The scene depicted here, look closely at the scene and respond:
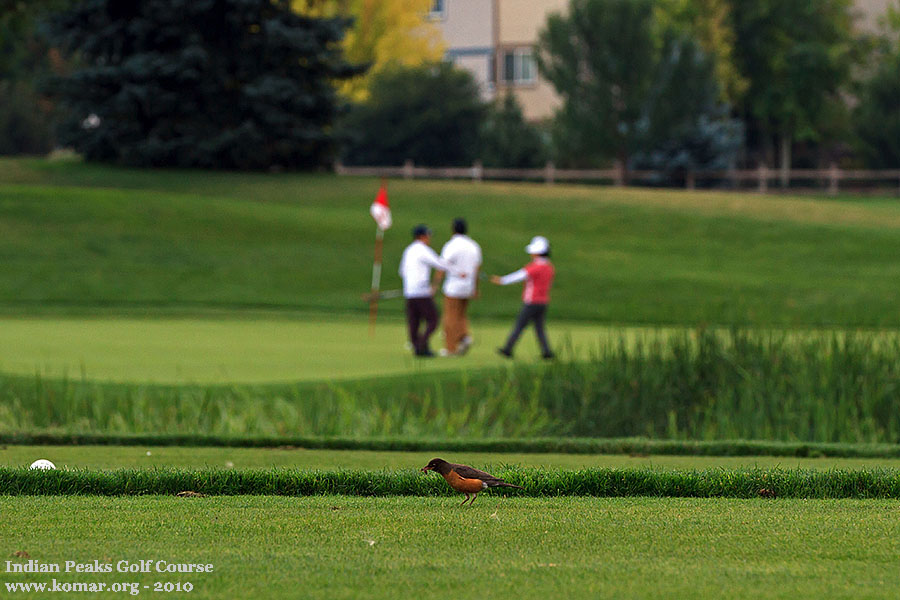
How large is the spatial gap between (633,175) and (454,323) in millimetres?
34726

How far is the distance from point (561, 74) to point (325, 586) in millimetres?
49300

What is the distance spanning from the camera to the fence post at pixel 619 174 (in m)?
52.4

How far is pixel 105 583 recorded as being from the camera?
4738 millimetres

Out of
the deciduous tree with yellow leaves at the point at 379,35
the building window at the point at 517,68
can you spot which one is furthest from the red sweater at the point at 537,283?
the building window at the point at 517,68

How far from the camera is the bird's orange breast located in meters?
6.29

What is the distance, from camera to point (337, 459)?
9.25m

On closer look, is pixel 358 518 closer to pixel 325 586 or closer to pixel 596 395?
pixel 325 586

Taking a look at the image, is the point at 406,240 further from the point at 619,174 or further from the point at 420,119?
the point at 420,119

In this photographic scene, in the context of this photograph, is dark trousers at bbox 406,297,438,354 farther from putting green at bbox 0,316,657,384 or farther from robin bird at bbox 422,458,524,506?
robin bird at bbox 422,458,524,506

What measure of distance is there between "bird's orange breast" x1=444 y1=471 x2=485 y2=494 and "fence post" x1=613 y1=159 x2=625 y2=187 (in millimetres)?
46489

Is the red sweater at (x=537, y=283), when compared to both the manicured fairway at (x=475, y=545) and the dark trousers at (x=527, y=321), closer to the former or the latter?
the dark trousers at (x=527, y=321)

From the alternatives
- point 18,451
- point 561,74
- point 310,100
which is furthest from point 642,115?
point 18,451

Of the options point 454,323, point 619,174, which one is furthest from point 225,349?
point 619,174

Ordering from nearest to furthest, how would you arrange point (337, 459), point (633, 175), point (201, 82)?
point (337, 459) < point (201, 82) < point (633, 175)
